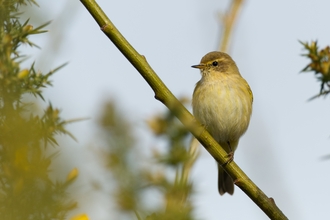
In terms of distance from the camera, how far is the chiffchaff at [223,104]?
19.9ft

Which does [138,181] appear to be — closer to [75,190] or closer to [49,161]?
[75,190]

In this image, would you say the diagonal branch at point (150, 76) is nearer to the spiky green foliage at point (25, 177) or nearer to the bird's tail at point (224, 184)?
the spiky green foliage at point (25, 177)

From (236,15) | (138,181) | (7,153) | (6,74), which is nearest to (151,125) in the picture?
(138,181)

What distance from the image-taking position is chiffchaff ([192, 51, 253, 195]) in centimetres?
607

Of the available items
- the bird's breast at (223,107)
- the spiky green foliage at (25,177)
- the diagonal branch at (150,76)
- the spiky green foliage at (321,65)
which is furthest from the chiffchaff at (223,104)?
the spiky green foliage at (25,177)

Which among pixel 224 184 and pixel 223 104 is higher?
pixel 223 104

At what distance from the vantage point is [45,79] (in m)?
1.87

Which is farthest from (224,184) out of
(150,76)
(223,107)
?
(150,76)

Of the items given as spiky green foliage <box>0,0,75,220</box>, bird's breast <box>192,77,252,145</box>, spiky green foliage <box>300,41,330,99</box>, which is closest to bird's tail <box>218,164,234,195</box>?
bird's breast <box>192,77,252,145</box>

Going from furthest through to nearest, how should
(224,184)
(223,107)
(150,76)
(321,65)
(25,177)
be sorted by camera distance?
1. (224,184)
2. (223,107)
3. (150,76)
4. (321,65)
5. (25,177)

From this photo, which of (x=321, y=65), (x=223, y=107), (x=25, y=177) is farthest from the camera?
(x=223, y=107)

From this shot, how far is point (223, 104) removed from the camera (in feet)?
20.1

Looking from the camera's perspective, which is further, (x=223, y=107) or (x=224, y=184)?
(x=224, y=184)

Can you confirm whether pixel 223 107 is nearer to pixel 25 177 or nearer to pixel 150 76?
pixel 150 76
